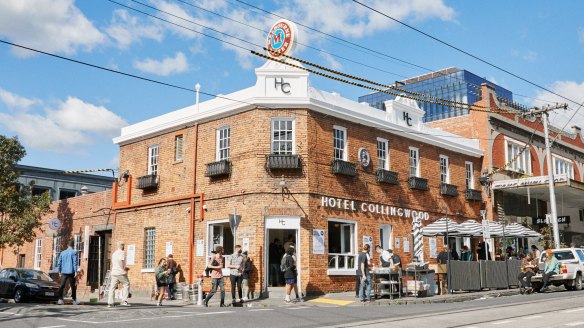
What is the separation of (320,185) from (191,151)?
545 cm

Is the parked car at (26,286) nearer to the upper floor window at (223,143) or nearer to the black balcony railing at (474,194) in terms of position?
the upper floor window at (223,143)

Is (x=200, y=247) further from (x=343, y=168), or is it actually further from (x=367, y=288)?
(x=367, y=288)

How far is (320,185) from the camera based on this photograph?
2136 centimetres

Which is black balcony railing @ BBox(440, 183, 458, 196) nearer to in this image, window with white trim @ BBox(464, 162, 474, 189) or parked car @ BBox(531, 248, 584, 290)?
window with white trim @ BBox(464, 162, 474, 189)

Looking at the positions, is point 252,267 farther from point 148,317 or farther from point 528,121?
point 528,121

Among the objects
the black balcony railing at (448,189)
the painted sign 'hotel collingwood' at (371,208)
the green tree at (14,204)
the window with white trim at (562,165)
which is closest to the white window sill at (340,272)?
the painted sign 'hotel collingwood' at (371,208)

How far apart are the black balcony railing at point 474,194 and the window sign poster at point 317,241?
10178mm

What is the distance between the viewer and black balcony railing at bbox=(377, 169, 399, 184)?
23.5m

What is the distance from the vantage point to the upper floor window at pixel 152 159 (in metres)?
25.2

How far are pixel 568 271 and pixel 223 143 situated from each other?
1345cm

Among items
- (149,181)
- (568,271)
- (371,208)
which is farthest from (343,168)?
(568,271)

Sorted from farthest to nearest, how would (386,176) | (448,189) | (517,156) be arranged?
(517,156), (448,189), (386,176)

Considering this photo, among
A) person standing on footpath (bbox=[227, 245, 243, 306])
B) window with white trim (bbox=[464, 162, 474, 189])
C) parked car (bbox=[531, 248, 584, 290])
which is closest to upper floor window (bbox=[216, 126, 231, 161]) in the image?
person standing on footpath (bbox=[227, 245, 243, 306])

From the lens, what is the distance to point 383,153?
965 inches
